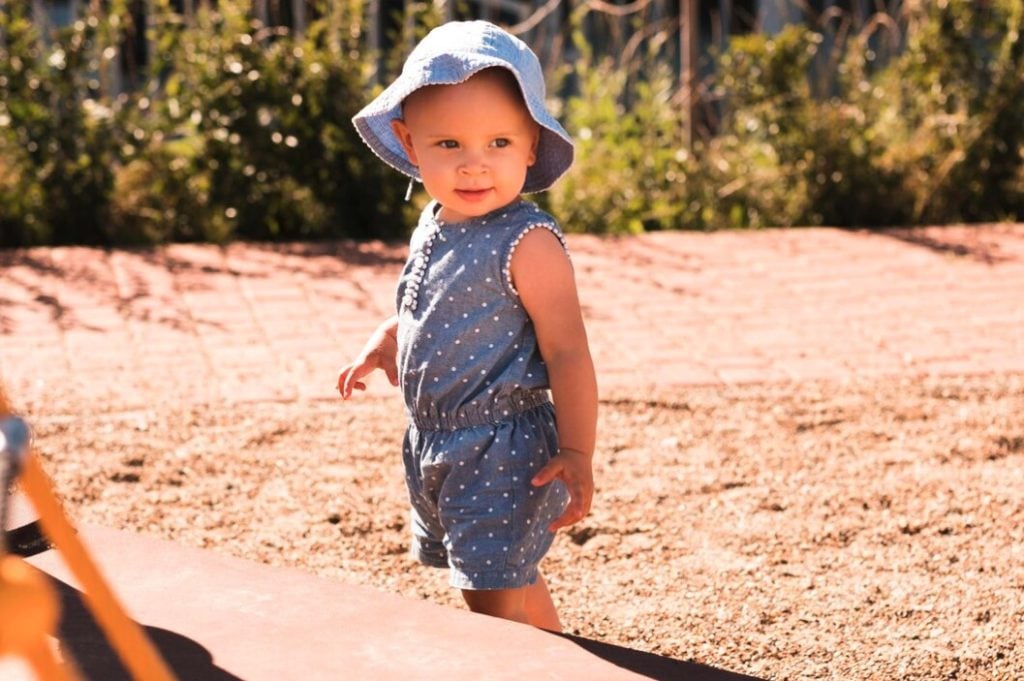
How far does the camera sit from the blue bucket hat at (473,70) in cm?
240

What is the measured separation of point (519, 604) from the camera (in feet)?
8.64

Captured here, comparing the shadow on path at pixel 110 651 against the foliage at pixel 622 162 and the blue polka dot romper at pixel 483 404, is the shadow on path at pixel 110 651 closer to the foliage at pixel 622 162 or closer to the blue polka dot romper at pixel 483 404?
the blue polka dot romper at pixel 483 404

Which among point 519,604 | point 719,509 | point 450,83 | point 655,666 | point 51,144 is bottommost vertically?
point 719,509

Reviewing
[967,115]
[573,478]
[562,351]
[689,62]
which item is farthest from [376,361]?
[689,62]

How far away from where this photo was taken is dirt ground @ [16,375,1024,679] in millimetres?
3197

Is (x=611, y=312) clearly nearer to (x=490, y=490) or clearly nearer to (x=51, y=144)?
(x=51, y=144)

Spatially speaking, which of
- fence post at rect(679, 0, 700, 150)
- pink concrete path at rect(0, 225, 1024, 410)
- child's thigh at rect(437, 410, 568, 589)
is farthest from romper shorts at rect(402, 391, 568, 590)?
fence post at rect(679, 0, 700, 150)

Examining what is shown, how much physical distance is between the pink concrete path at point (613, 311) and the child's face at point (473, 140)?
2513mm

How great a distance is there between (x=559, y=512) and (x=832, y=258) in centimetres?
416

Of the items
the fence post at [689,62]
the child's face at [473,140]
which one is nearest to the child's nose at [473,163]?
the child's face at [473,140]

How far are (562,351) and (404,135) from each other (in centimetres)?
47

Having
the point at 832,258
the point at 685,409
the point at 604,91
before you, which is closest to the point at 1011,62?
the point at 832,258

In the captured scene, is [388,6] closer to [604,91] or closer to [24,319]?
[604,91]

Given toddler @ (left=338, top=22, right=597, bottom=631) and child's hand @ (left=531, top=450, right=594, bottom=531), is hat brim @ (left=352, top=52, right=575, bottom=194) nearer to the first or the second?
toddler @ (left=338, top=22, right=597, bottom=631)
